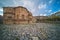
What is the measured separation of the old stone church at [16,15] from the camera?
Result: 2.48 m

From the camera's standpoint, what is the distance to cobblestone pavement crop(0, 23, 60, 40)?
245cm

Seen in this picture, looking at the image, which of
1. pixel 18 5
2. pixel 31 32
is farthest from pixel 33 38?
pixel 18 5

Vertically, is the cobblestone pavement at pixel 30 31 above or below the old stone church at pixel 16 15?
below

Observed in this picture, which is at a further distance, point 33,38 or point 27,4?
point 27,4

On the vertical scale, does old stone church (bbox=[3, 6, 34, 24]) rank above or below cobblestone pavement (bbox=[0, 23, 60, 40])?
above

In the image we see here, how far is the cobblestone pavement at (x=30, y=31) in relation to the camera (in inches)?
96.3

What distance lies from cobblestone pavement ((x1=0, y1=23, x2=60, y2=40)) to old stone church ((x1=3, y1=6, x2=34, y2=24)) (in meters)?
0.14

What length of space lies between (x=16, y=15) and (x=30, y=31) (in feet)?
1.65

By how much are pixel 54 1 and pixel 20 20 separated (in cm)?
92

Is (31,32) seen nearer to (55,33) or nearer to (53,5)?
(55,33)

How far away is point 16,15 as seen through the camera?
8.29 ft

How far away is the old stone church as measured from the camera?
2484 millimetres

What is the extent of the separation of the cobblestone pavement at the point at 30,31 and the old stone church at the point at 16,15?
14 cm

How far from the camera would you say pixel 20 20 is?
2.59 metres
